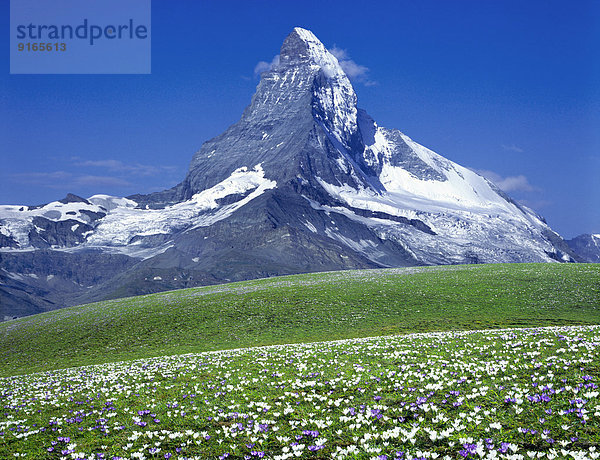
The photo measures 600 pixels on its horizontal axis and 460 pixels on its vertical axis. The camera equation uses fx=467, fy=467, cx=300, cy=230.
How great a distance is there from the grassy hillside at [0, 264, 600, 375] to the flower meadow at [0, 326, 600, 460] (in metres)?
23.3

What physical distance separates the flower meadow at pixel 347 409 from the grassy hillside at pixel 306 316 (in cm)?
2332

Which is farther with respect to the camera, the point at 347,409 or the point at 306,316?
the point at 306,316

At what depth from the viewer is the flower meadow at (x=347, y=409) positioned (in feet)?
39.8

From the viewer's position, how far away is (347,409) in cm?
1461

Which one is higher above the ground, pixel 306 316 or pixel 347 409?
pixel 347 409

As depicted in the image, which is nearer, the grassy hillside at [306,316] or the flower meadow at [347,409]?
the flower meadow at [347,409]

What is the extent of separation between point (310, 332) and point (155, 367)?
23.1 metres

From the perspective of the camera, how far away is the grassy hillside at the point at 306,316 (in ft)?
155

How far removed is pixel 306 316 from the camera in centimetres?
5462

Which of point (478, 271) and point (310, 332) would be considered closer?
point (310, 332)

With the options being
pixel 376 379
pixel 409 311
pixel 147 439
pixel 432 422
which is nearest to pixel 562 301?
pixel 409 311

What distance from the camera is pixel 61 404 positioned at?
19922mm

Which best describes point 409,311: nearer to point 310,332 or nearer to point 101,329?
point 310,332

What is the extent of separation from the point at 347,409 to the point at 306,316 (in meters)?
40.3
